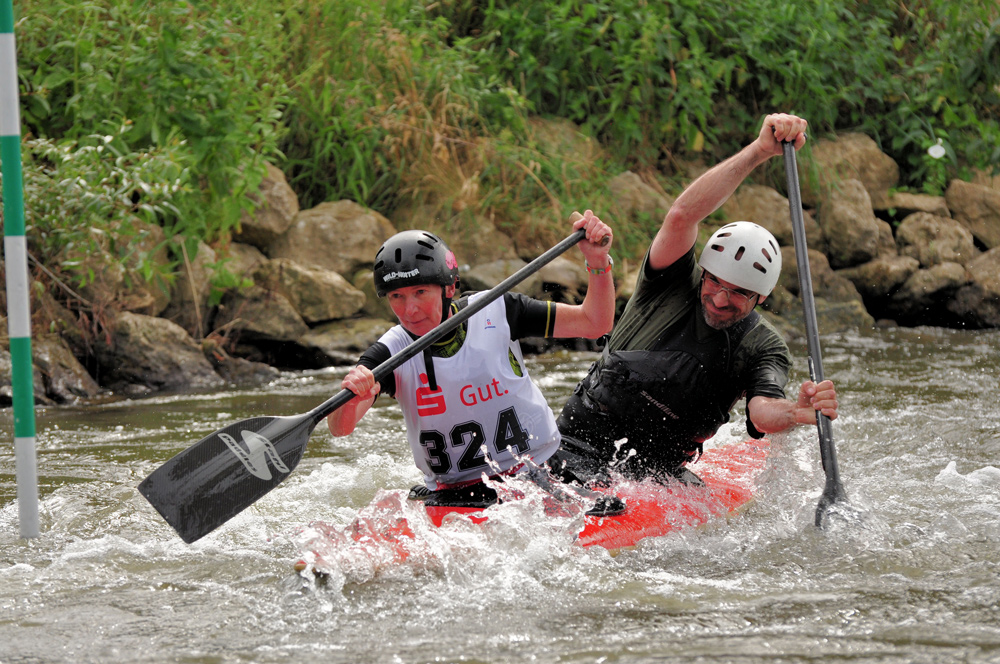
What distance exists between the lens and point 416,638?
2.66 meters

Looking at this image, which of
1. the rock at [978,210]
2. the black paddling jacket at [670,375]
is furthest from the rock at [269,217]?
the rock at [978,210]

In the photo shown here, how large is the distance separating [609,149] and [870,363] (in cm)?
413

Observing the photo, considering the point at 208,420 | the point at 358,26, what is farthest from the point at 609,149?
the point at 208,420

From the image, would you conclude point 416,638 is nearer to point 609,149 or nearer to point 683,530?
point 683,530

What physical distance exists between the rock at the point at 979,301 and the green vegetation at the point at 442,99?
1.53 meters

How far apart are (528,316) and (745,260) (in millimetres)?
815

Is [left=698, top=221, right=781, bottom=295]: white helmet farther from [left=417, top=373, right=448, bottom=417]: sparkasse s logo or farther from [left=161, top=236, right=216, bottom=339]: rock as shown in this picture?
[left=161, top=236, right=216, bottom=339]: rock

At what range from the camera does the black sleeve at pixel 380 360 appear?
3.41 m

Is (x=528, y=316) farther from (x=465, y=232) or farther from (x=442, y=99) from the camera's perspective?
(x=442, y=99)

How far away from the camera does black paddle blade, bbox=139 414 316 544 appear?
3279mm

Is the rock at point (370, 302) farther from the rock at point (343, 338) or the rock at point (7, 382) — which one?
the rock at point (7, 382)

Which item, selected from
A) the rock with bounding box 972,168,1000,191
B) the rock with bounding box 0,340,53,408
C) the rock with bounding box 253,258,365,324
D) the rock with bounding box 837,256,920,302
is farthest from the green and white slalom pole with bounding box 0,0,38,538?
the rock with bounding box 972,168,1000,191

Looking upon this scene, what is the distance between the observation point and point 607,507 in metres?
3.53

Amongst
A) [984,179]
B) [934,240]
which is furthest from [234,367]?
[984,179]
